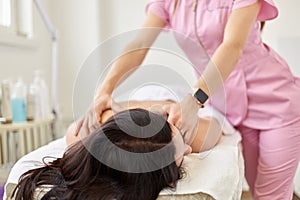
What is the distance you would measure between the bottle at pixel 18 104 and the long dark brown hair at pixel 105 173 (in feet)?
3.15

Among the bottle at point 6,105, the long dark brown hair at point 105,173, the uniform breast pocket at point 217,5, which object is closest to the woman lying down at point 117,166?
the long dark brown hair at point 105,173

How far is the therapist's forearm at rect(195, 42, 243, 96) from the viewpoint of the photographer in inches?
40.9

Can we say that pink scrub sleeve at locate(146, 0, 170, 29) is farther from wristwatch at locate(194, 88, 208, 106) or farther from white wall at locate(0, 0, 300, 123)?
white wall at locate(0, 0, 300, 123)

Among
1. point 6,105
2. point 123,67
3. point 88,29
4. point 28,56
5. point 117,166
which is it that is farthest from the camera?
point 88,29

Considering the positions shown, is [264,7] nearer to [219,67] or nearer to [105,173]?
[219,67]

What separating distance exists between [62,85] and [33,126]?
34.0 inches

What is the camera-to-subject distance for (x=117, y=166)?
796 millimetres

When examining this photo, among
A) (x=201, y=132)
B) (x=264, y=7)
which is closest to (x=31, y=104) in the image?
(x=201, y=132)

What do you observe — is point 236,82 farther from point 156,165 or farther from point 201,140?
point 156,165

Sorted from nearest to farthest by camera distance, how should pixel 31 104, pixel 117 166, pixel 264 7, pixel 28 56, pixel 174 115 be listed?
pixel 117 166
pixel 174 115
pixel 264 7
pixel 31 104
pixel 28 56

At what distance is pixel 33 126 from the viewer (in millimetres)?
1740

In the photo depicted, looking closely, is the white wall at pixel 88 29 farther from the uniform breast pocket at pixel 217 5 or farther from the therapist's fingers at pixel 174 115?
the therapist's fingers at pixel 174 115

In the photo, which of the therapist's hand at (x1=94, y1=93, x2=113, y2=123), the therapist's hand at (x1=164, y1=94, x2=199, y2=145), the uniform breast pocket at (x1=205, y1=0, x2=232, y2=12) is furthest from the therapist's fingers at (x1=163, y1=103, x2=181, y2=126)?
the uniform breast pocket at (x1=205, y1=0, x2=232, y2=12)

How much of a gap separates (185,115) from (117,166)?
238 mm
